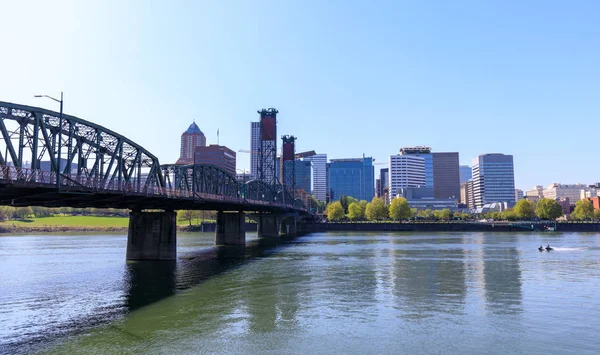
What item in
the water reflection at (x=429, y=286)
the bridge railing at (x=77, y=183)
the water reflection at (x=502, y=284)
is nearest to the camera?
the water reflection at (x=429, y=286)

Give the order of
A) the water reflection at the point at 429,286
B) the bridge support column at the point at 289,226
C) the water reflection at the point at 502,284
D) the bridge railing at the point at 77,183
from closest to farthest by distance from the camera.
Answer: the water reflection at the point at 429,286 < the water reflection at the point at 502,284 < the bridge railing at the point at 77,183 < the bridge support column at the point at 289,226

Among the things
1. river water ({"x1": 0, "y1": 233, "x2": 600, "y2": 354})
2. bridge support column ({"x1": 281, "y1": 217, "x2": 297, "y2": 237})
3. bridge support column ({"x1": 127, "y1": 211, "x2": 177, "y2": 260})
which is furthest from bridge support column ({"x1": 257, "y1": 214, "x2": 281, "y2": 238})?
river water ({"x1": 0, "y1": 233, "x2": 600, "y2": 354})

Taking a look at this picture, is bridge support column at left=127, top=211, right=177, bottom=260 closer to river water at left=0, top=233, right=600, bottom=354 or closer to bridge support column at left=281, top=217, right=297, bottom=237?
river water at left=0, top=233, right=600, bottom=354

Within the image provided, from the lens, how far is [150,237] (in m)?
70.5

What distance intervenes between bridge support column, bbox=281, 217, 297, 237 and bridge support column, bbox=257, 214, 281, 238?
26.3 metres

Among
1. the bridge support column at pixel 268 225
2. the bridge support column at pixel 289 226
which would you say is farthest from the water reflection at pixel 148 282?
the bridge support column at pixel 289 226

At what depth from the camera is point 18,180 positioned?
3569 centimetres

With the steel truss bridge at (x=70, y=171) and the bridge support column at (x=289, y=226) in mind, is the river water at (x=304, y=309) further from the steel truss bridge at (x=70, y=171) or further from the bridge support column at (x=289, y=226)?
the bridge support column at (x=289, y=226)

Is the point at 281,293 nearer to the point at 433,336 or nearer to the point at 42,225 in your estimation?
the point at 433,336

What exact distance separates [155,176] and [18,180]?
34.7 m

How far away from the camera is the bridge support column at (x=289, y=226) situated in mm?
191800

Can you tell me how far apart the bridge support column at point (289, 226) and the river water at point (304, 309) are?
5131 inches

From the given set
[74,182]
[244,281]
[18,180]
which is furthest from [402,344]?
[74,182]

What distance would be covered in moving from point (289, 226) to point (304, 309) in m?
163
